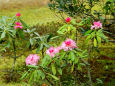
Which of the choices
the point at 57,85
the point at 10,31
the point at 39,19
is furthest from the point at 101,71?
the point at 39,19

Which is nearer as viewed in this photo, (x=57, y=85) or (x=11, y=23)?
(x=11, y=23)

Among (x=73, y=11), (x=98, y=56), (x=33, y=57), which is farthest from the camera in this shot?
(x=98, y=56)

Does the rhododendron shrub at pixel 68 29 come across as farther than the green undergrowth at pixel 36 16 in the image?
No

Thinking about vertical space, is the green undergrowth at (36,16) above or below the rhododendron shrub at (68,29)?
below

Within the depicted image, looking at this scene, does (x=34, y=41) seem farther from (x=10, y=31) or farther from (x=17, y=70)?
→ (x=17, y=70)

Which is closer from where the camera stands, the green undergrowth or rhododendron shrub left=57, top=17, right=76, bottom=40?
rhododendron shrub left=57, top=17, right=76, bottom=40

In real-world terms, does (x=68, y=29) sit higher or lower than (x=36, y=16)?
higher

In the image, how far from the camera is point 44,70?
2496 mm

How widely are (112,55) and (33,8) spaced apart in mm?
8916

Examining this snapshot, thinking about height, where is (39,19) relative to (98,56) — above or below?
above

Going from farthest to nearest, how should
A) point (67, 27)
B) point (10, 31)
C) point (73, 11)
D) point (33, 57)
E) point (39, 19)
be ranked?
point (39, 19)
point (73, 11)
point (10, 31)
point (67, 27)
point (33, 57)

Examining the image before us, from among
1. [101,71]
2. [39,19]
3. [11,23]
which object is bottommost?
[101,71]

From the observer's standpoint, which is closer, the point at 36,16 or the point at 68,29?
the point at 68,29

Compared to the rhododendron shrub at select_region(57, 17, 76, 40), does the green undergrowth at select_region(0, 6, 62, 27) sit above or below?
below
